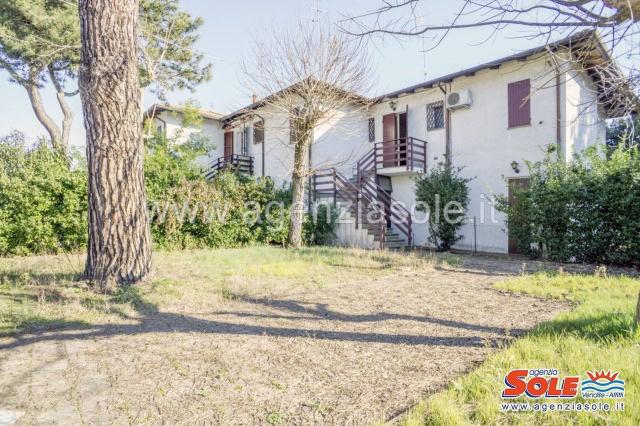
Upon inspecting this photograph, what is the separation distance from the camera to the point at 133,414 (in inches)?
86.0

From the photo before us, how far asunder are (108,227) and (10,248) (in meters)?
6.36

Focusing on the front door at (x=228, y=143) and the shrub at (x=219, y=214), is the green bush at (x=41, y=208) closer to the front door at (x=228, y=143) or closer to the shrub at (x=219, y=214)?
the shrub at (x=219, y=214)

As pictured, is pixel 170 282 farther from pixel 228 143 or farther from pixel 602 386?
pixel 228 143

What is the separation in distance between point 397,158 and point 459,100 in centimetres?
305

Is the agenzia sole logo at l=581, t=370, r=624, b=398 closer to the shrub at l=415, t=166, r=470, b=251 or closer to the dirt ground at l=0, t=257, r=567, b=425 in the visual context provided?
the dirt ground at l=0, t=257, r=567, b=425

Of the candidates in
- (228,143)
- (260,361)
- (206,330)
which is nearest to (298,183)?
(206,330)

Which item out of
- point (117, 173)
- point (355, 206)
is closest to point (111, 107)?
point (117, 173)

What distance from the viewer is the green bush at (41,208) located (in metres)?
9.32

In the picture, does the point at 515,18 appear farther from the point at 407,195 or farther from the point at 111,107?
the point at 407,195

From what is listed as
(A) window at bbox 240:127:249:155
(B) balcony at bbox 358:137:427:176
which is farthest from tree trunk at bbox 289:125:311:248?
(A) window at bbox 240:127:249:155

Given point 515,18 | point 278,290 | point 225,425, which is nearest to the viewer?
point 225,425

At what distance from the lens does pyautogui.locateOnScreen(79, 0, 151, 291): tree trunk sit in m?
5.33

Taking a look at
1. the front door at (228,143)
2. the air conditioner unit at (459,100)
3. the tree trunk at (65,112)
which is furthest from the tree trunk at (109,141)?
the front door at (228,143)

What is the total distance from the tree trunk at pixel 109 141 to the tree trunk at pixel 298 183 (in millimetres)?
5978
